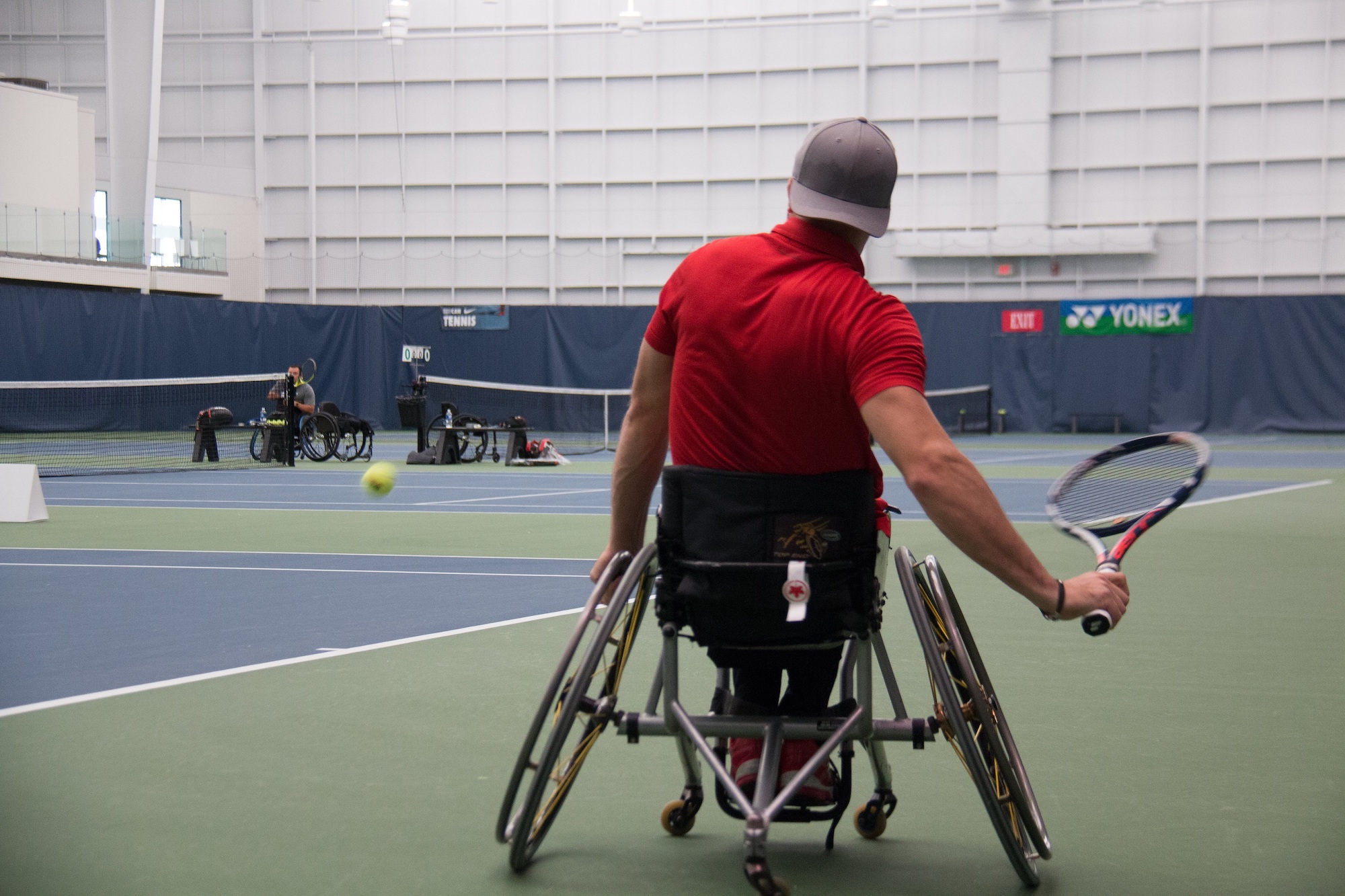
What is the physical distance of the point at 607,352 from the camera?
99.3ft

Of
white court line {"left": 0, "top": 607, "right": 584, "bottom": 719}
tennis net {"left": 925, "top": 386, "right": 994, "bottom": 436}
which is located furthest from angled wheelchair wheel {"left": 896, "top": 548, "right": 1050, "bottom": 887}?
tennis net {"left": 925, "top": 386, "right": 994, "bottom": 436}

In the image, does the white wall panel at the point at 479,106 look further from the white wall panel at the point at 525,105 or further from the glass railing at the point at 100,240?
the glass railing at the point at 100,240

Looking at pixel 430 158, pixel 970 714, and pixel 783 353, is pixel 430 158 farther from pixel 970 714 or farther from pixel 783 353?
pixel 970 714

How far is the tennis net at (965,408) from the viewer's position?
27766 mm

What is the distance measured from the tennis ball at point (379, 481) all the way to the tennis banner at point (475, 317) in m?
18.5

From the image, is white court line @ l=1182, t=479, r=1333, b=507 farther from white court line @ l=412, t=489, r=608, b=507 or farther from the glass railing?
the glass railing

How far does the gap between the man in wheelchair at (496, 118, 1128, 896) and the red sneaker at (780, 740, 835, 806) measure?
1 cm

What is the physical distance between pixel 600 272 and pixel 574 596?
2480 cm

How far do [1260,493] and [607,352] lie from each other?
61.3ft

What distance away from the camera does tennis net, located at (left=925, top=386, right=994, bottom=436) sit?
27.8 metres

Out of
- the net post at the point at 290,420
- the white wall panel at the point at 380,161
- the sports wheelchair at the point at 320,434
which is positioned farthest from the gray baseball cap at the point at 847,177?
the white wall panel at the point at 380,161

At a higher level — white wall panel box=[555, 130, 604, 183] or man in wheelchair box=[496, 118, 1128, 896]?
white wall panel box=[555, 130, 604, 183]

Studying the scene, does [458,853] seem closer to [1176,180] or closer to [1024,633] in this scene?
[1024,633]

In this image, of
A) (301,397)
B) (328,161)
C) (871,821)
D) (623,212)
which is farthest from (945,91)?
(871,821)
